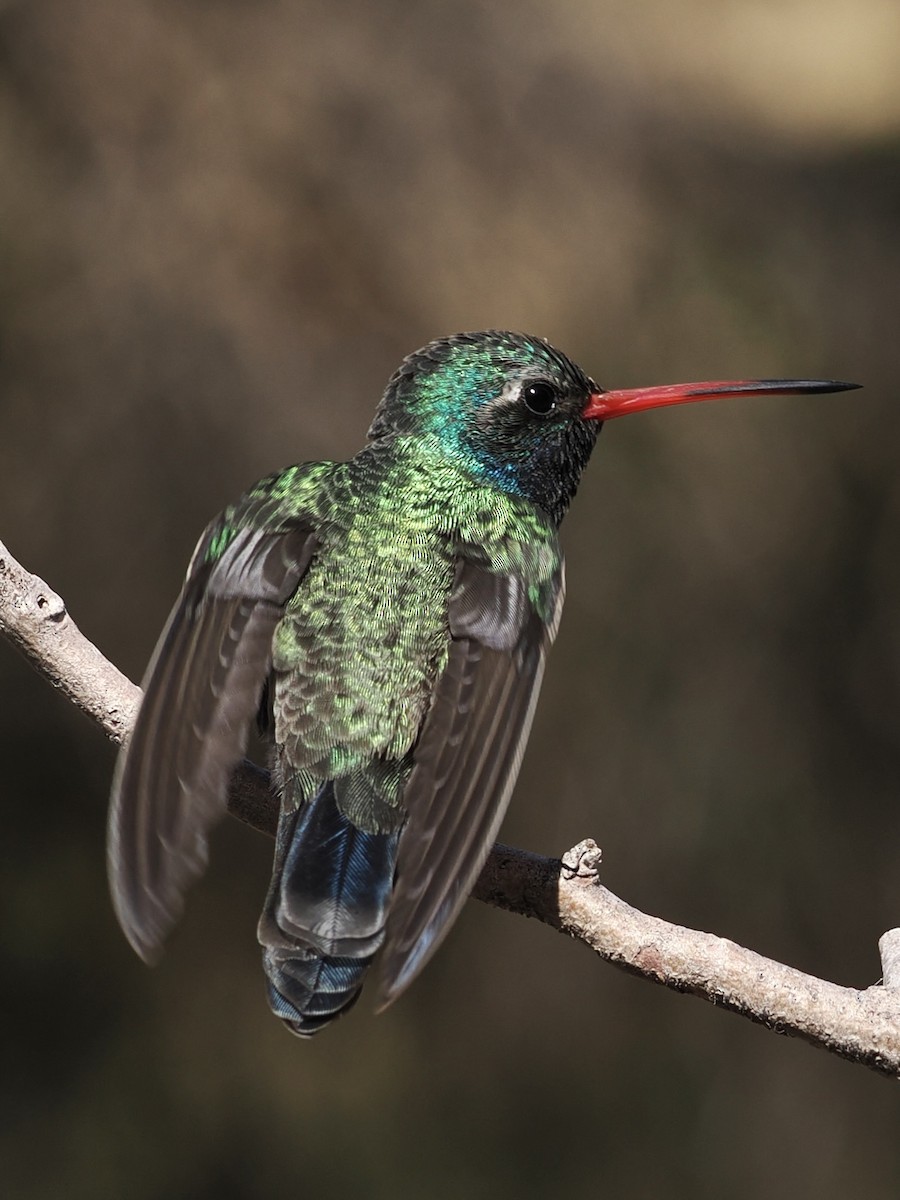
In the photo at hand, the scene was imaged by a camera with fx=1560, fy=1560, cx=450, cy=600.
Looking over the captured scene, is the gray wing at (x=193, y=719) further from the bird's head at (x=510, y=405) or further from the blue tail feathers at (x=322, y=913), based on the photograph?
the bird's head at (x=510, y=405)


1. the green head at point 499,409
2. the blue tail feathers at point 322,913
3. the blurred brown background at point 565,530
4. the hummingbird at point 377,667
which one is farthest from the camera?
the blurred brown background at point 565,530

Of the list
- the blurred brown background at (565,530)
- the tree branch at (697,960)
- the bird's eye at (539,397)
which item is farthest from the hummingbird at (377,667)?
the blurred brown background at (565,530)

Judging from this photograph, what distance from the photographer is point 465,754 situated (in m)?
2.98

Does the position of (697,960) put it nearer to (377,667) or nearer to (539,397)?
(377,667)

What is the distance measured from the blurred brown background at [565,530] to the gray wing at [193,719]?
2.31 metres

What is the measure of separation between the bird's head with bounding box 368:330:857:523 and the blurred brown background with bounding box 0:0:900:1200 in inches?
78.8

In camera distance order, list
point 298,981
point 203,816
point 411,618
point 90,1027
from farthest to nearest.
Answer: point 90,1027, point 411,618, point 203,816, point 298,981

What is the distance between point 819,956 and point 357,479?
3.81 metres

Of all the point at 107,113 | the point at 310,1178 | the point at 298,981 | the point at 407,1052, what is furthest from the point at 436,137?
the point at 298,981

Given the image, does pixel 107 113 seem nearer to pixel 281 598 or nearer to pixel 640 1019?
pixel 281 598

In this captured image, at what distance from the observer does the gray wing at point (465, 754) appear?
2.66 m

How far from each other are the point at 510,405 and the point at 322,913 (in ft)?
5.04

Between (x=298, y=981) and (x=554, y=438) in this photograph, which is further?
(x=554, y=438)

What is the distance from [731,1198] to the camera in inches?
252
